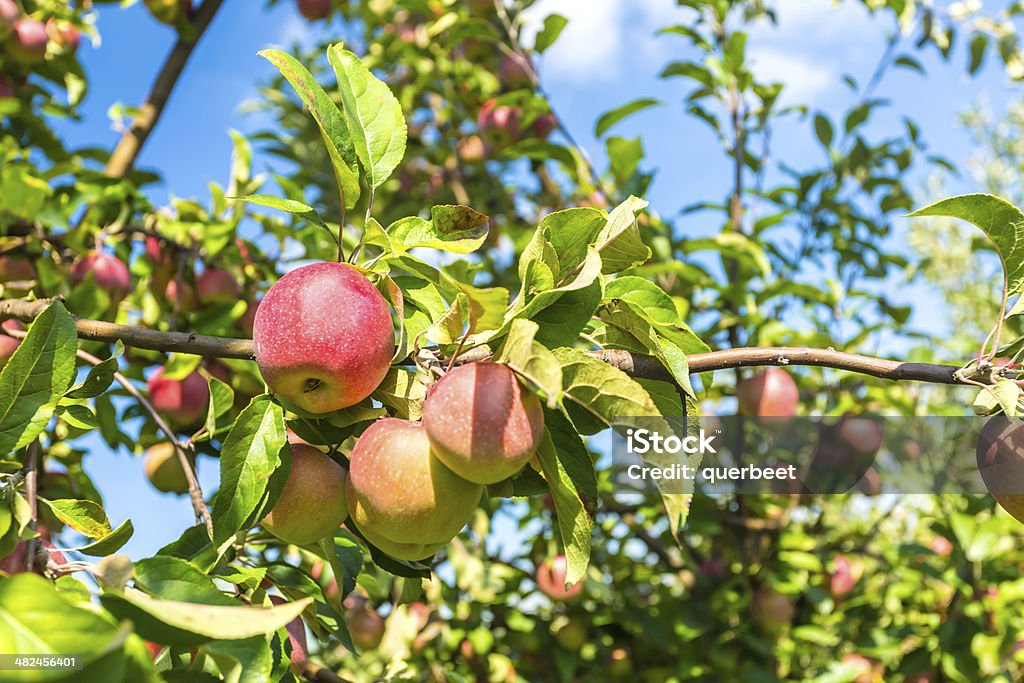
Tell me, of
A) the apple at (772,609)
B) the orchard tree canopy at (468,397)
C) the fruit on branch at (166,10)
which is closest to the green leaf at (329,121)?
the orchard tree canopy at (468,397)

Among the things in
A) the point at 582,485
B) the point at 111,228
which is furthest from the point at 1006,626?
the point at 111,228

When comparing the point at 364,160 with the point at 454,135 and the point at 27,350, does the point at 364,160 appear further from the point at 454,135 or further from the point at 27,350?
the point at 454,135

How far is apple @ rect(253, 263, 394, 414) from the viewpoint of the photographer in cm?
74

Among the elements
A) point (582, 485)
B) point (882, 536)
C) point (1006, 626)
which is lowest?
point (882, 536)

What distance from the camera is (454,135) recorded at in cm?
326

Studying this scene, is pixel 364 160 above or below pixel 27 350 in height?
above

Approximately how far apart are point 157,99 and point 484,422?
192 centimetres

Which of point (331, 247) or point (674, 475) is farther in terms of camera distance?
point (331, 247)

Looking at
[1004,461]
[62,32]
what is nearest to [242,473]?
[1004,461]

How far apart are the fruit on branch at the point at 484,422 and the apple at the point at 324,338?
94mm

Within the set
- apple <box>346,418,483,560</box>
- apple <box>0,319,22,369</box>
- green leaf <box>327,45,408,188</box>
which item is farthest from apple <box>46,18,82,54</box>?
apple <box>346,418,483,560</box>

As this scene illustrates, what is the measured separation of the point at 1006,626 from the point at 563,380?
1.92 meters

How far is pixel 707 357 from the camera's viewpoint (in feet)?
2.67

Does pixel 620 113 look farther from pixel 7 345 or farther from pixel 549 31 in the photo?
pixel 7 345
